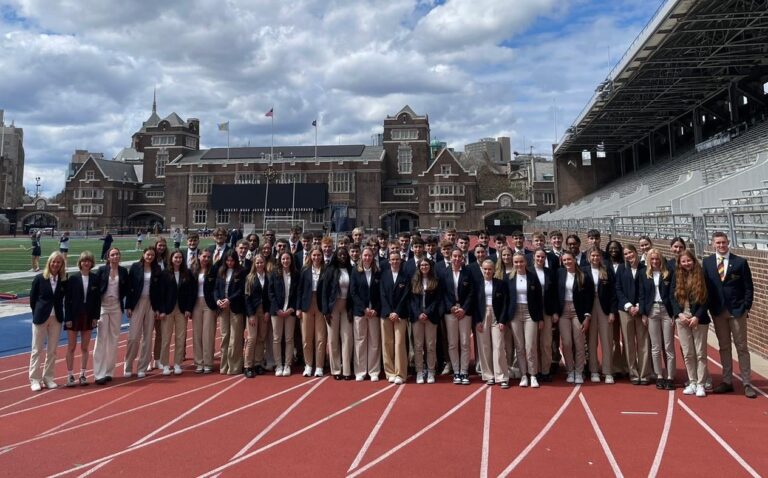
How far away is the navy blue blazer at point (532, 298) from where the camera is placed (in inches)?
251

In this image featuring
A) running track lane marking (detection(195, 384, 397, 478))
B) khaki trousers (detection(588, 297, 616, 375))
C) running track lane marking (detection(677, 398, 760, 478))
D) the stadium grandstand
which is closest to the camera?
Result: running track lane marking (detection(677, 398, 760, 478))

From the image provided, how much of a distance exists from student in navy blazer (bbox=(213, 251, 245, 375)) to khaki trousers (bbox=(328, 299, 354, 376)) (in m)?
1.47

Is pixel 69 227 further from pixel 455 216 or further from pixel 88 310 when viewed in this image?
pixel 88 310

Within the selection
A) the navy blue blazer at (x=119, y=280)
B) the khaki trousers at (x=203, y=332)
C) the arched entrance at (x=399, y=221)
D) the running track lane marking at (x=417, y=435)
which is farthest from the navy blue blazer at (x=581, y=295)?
the arched entrance at (x=399, y=221)

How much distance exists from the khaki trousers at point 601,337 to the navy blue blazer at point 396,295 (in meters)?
2.67

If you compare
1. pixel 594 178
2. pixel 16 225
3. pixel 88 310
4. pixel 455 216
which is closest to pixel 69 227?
pixel 16 225

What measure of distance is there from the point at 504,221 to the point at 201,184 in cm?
4700

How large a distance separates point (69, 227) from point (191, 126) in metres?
26.5

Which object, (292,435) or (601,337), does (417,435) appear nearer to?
(292,435)

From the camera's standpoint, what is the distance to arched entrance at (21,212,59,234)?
79812 millimetres

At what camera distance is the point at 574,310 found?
650 centimetres

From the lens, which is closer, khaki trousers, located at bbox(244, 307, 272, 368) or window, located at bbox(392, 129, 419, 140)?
khaki trousers, located at bbox(244, 307, 272, 368)

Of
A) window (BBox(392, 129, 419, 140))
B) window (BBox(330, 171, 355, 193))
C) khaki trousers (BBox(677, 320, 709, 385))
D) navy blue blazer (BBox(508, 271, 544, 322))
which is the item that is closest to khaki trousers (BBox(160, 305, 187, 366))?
navy blue blazer (BBox(508, 271, 544, 322))

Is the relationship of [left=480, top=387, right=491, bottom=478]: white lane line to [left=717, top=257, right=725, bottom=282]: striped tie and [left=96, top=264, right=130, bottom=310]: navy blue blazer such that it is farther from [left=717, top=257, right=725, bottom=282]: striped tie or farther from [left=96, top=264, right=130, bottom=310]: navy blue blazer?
[left=96, top=264, right=130, bottom=310]: navy blue blazer
